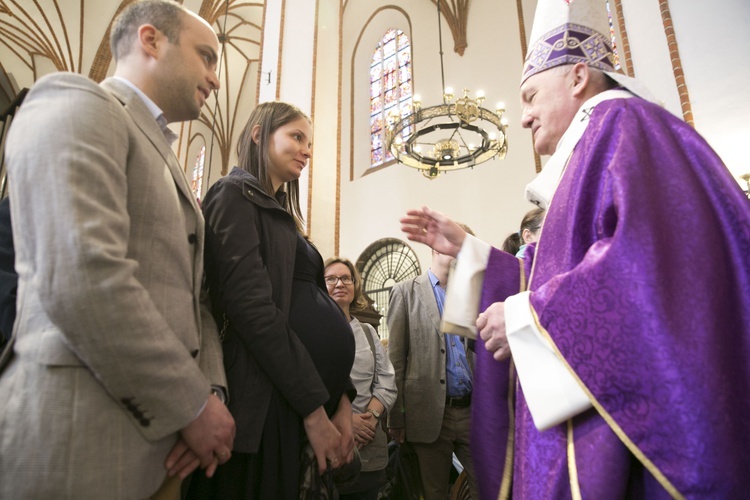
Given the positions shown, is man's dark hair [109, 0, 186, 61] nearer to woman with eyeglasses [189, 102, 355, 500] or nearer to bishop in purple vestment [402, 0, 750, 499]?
woman with eyeglasses [189, 102, 355, 500]

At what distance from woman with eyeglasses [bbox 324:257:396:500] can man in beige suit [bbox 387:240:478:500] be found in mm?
123

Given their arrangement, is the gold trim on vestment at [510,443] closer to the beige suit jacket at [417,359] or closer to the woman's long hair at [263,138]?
the woman's long hair at [263,138]

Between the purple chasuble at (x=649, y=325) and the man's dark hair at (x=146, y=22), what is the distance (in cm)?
110

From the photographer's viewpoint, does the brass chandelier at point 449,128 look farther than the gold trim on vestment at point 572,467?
Yes

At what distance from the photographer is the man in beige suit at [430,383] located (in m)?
2.54

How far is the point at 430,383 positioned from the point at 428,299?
0.49 m

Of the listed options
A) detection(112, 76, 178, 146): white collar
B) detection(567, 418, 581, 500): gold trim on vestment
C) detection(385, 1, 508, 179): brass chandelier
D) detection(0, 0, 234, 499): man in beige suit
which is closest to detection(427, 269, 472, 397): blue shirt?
detection(567, 418, 581, 500): gold trim on vestment

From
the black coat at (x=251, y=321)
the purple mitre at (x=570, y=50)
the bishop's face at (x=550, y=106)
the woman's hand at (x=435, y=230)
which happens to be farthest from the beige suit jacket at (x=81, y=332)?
the purple mitre at (x=570, y=50)

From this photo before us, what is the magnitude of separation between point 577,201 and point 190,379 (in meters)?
0.93

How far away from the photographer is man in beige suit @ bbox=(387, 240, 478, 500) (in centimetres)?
254

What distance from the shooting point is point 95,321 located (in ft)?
2.61

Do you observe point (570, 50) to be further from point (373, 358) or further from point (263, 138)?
point (373, 358)

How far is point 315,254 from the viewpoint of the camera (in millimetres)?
1562

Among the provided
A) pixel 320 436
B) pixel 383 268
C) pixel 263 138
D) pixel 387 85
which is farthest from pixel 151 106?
pixel 387 85
